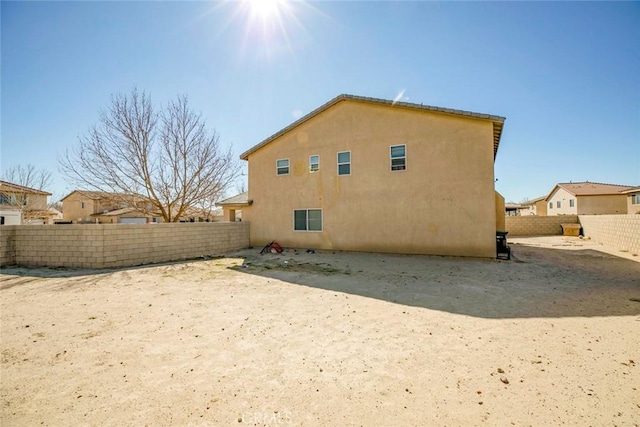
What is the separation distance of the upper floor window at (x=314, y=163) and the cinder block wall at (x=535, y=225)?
19.4 metres

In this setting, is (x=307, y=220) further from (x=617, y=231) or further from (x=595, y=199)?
(x=595, y=199)

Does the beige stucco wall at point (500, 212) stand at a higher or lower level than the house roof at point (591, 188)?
lower

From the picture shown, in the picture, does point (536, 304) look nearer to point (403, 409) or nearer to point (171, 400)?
point (403, 409)

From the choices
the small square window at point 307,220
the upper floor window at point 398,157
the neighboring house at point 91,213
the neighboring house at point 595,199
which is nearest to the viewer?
the upper floor window at point 398,157

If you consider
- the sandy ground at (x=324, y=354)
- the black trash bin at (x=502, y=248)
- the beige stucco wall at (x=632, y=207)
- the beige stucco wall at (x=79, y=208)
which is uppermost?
the beige stucco wall at (x=79, y=208)

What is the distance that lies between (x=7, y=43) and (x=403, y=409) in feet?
50.2

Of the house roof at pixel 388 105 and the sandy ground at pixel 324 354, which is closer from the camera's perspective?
the sandy ground at pixel 324 354

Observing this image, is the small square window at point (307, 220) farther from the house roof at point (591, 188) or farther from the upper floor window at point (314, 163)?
the house roof at point (591, 188)

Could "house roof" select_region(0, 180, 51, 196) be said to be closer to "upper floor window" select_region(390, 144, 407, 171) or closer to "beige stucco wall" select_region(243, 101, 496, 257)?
"beige stucco wall" select_region(243, 101, 496, 257)

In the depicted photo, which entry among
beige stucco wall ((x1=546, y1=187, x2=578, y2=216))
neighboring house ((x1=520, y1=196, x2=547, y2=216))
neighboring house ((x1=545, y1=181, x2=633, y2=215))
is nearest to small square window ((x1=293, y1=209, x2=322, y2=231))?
neighboring house ((x1=545, y1=181, x2=633, y2=215))

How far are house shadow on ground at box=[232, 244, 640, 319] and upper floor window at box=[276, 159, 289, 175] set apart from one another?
5.11 meters

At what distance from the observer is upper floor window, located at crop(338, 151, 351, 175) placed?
13.1 meters

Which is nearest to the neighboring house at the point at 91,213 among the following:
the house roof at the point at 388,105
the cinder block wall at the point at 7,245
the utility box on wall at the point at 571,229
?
the cinder block wall at the point at 7,245

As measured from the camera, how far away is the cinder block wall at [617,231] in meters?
11.8
